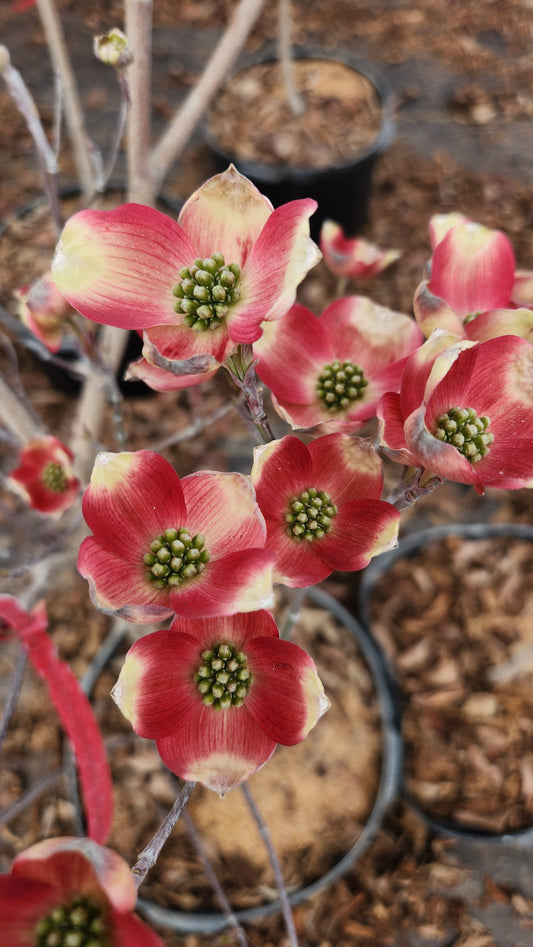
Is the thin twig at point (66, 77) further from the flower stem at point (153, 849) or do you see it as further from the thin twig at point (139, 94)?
the flower stem at point (153, 849)

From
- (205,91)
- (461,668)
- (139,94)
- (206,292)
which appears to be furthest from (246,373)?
(461,668)

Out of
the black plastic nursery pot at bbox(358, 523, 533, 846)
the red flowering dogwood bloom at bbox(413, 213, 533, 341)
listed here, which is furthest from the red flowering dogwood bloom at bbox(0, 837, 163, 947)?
the black plastic nursery pot at bbox(358, 523, 533, 846)

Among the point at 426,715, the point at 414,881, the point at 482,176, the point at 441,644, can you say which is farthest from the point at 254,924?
the point at 482,176

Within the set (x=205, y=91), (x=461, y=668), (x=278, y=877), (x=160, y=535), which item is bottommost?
(x=461, y=668)

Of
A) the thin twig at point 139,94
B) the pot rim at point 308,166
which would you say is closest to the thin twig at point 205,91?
the thin twig at point 139,94

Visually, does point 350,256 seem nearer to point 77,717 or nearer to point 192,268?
point 192,268

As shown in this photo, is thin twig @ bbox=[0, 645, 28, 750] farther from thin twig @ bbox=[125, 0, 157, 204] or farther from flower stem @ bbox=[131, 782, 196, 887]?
thin twig @ bbox=[125, 0, 157, 204]

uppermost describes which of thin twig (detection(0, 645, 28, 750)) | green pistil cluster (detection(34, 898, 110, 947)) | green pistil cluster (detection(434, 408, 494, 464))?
green pistil cluster (detection(434, 408, 494, 464))
